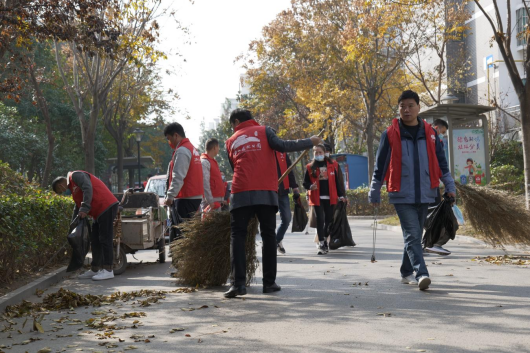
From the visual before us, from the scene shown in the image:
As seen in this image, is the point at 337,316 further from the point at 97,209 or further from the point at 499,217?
the point at 97,209

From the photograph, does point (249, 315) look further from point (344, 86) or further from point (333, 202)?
point (344, 86)

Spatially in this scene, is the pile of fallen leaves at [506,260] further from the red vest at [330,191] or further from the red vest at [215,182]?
the red vest at [215,182]

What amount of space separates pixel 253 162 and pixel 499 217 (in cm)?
354

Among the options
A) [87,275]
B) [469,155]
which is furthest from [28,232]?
[469,155]

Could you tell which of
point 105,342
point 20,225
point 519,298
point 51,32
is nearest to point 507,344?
point 519,298

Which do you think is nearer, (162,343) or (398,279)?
(162,343)

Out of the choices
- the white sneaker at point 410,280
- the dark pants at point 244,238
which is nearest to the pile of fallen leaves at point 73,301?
the dark pants at point 244,238

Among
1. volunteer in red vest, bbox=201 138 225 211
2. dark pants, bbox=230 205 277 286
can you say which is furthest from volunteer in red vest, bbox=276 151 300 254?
dark pants, bbox=230 205 277 286

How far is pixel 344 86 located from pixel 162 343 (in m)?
27.0

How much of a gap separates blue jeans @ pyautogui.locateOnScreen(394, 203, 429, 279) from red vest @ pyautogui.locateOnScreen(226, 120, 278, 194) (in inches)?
52.4

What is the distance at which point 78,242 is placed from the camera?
9.50 m

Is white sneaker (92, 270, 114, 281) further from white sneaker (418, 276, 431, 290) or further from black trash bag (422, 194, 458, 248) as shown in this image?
white sneaker (418, 276, 431, 290)

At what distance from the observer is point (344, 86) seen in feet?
103

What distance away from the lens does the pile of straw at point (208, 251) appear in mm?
7875
